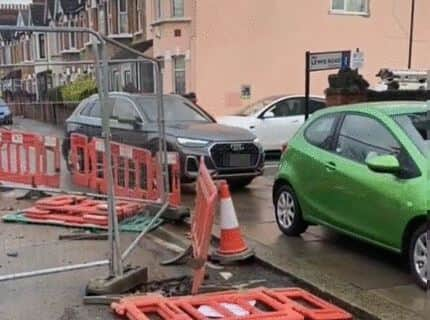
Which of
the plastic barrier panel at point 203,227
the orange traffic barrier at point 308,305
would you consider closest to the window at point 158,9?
the plastic barrier panel at point 203,227

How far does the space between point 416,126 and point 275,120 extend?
10.2 m

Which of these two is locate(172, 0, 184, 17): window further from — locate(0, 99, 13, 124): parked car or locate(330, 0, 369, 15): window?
locate(0, 99, 13, 124): parked car

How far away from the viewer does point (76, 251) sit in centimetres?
717

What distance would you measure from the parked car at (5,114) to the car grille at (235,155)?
134 inches

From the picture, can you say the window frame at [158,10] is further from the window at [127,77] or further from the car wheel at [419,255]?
the car wheel at [419,255]

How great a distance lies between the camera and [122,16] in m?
29.7

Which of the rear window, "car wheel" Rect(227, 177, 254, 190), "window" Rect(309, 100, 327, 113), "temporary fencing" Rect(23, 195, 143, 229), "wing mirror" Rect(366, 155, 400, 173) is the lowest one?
"car wheel" Rect(227, 177, 254, 190)

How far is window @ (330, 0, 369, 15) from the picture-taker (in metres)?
23.0

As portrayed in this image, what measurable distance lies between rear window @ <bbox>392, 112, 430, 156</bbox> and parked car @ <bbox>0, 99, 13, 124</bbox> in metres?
4.52

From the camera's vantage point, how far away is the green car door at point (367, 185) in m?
5.61

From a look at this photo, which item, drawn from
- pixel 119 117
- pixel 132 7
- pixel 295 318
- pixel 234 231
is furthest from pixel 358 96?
pixel 132 7

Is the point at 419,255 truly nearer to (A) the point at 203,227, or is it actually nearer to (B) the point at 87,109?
(A) the point at 203,227

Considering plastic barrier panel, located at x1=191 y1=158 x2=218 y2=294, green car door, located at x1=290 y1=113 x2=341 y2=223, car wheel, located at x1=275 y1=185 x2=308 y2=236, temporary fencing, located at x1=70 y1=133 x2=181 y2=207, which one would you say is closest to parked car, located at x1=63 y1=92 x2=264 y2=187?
temporary fencing, located at x1=70 y1=133 x2=181 y2=207

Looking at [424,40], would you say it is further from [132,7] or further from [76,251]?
[76,251]
